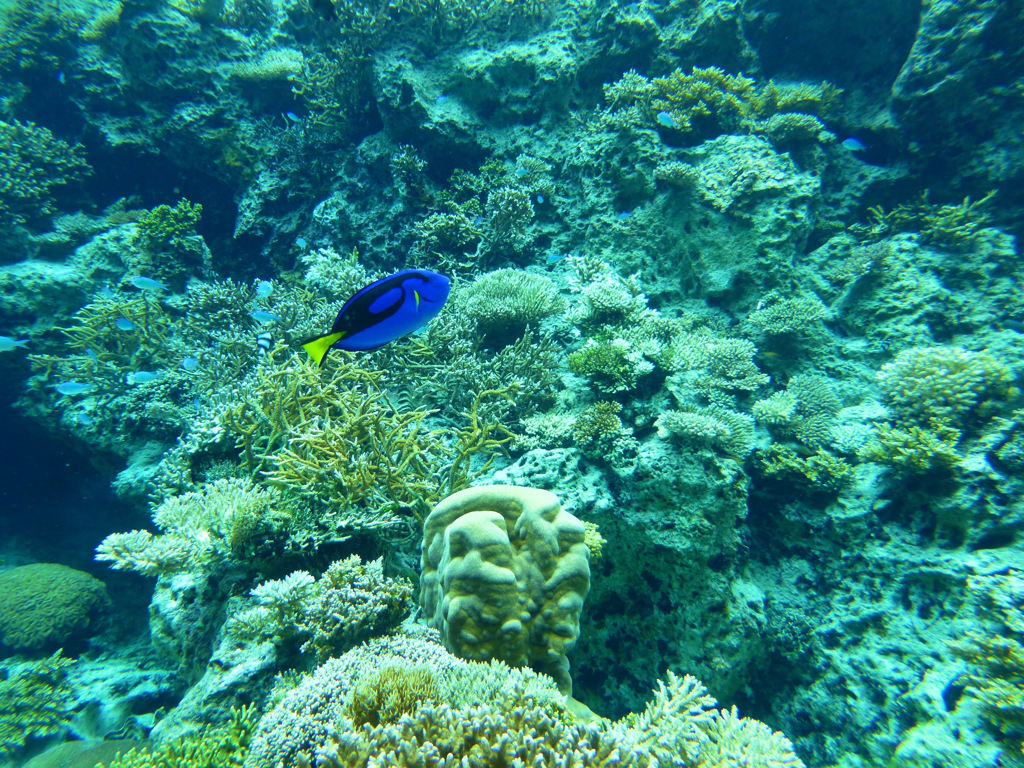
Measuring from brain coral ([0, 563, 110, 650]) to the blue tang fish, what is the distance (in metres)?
6.74

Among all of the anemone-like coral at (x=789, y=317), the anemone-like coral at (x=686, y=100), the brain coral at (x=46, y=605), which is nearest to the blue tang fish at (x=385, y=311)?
the anemone-like coral at (x=789, y=317)

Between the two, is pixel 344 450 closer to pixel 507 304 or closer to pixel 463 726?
pixel 463 726

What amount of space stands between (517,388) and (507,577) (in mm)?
2184

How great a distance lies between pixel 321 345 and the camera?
1.72 m

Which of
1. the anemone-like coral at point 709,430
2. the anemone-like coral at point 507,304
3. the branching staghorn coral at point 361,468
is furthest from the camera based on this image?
the anemone-like coral at point 507,304

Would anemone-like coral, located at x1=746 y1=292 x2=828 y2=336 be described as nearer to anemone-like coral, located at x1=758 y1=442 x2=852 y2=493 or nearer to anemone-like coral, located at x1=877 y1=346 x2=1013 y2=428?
anemone-like coral, located at x1=877 y1=346 x2=1013 y2=428

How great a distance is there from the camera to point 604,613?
3.16 metres

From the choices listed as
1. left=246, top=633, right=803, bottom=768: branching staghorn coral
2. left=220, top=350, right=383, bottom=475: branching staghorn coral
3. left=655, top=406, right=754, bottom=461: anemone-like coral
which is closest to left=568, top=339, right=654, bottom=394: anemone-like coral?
left=655, top=406, right=754, bottom=461: anemone-like coral

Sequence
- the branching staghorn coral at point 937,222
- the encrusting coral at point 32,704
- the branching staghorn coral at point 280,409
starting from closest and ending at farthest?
the branching staghorn coral at point 280,409
the encrusting coral at point 32,704
the branching staghorn coral at point 937,222

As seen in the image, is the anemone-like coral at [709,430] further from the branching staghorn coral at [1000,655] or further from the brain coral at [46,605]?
the brain coral at [46,605]

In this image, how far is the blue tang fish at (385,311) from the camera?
1804mm

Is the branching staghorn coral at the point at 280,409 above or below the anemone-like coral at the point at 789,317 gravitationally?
below

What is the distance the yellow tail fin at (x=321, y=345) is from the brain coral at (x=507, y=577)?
1220 mm

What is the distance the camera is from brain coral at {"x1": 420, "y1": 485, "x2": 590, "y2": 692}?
2.27 metres
